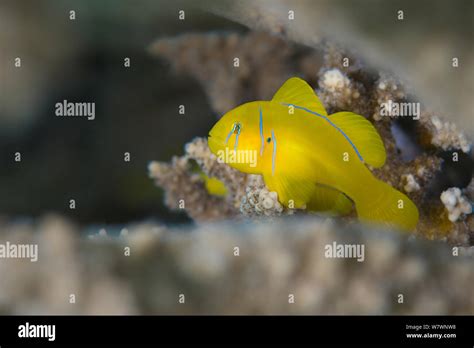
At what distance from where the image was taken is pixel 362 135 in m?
1.41

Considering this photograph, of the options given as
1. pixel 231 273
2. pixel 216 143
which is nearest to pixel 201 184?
pixel 216 143

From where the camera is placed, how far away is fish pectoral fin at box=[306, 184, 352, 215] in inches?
57.8

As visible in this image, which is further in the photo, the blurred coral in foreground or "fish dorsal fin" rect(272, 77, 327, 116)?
"fish dorsal fin" rect(272, 77, 327, 116)

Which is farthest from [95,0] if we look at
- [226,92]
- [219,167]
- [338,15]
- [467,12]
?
[467,12]

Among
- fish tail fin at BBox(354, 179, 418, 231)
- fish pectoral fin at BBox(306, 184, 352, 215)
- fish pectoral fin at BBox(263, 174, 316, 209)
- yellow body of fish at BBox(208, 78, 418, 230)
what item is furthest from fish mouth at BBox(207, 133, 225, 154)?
fish tail fin at BBox(354, 179, 418, 231)

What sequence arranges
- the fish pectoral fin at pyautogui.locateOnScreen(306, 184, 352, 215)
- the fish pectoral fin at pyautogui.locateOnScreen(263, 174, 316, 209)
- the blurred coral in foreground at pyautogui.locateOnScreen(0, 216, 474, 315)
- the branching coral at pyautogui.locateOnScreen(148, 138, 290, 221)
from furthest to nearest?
the branching coral at pyautogui.locateOnScreen(148, 138, 290, 221)
the fish pectoral fin at pyautogui.locateOnScreen(306, 184, 352, 215)
the fish pectoral fin at pyautogui.locateOnScreen(263, 174, 316, 209)
the blurred coral in foreground at pyautogui.locateOnScreen(0, 216, 474, 315)

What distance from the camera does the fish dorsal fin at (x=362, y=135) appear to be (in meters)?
1.41

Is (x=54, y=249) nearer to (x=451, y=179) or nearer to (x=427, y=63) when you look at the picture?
(x=427, y=63)

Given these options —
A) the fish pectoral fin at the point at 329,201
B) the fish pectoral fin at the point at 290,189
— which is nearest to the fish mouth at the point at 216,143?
the fish pectoral fin at the point at 290,189

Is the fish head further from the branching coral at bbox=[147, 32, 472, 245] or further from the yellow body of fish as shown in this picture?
the branching coral at bbox=[147, 32, 472, 245]

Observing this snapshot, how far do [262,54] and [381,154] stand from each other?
1.00 m

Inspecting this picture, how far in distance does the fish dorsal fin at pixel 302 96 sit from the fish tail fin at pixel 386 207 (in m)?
0.29

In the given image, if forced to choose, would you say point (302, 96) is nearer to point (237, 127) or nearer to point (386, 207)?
point (237, 127)

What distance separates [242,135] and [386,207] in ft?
1.63
